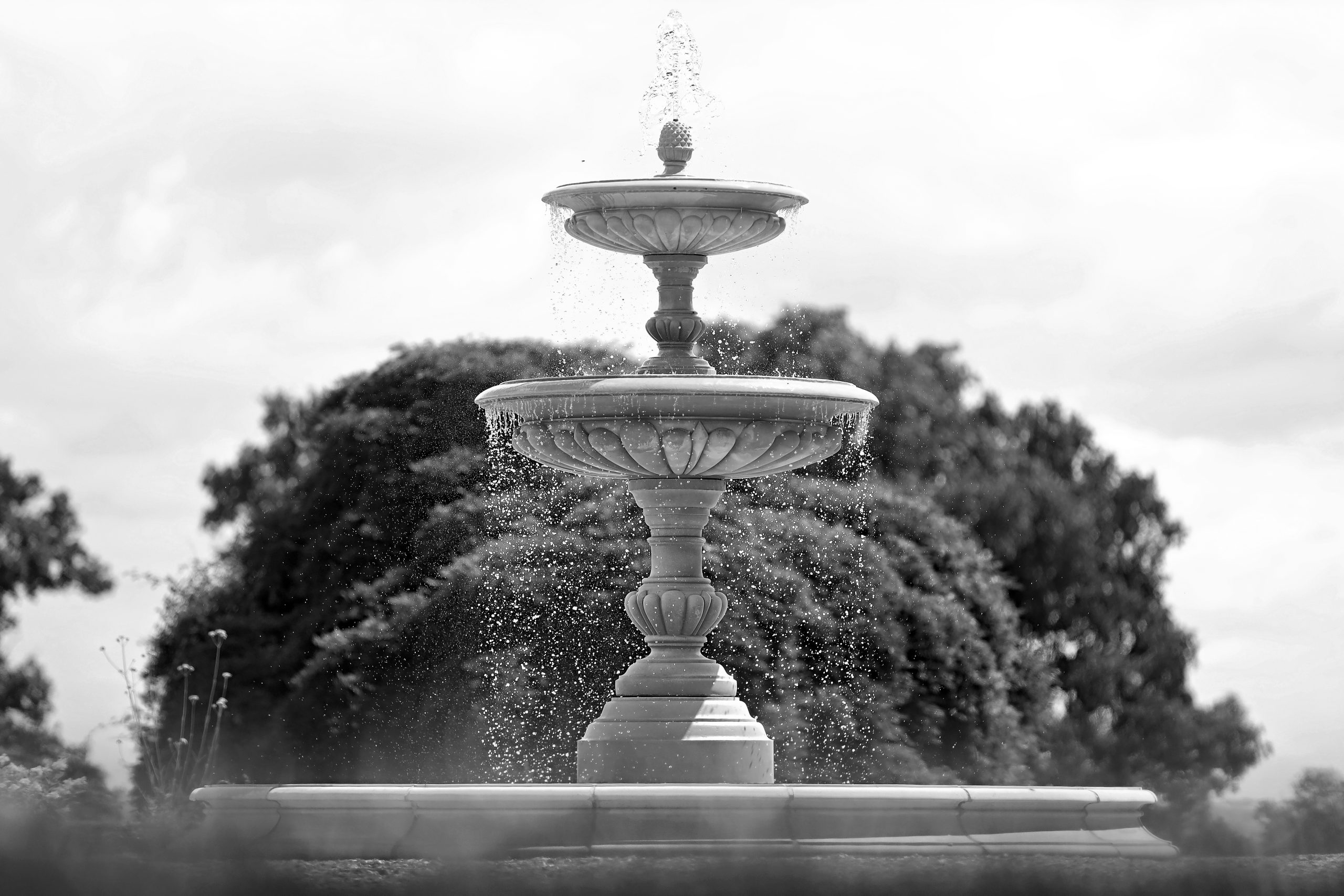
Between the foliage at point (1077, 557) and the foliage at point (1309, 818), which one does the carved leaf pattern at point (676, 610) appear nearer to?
the foliage at point (1309, 818)

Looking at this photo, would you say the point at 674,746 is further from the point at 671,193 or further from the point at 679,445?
the point at 671,193

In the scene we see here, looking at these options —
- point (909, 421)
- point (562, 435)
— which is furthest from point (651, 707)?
point (909, 421)

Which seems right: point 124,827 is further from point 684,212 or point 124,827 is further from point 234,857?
point 684,212

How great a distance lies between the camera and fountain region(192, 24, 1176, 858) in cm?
926

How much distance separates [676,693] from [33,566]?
20446 mm

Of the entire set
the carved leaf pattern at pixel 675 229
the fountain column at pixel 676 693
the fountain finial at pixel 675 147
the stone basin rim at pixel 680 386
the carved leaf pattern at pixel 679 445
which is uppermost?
the fountain finial at pixel 675 147

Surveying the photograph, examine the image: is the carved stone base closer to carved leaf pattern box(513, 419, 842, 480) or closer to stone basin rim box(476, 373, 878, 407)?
carved leaf pattern box(513, 419, 842, 480)

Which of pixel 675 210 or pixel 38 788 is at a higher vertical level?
pixel 675 210

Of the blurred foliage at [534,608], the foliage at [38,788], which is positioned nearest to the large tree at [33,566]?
the blurred foliage at [534,608]

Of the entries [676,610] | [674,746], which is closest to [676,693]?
[674,746]

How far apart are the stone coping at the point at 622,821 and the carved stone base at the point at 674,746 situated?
115 cm

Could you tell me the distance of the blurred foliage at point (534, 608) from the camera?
17.0 m

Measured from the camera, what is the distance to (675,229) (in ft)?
37.1

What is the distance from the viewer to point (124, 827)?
1093 centimetres
